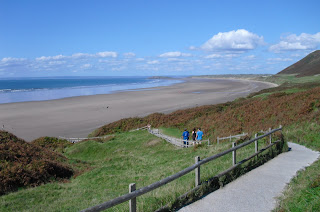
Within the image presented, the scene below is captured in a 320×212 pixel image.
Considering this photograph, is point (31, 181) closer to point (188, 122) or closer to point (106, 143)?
point (106, 143)

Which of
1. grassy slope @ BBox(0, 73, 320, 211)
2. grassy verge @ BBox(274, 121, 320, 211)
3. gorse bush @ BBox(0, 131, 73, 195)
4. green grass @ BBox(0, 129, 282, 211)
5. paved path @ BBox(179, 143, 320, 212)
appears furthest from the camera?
gorse bush @ BBox(0, 131, 73, 195)

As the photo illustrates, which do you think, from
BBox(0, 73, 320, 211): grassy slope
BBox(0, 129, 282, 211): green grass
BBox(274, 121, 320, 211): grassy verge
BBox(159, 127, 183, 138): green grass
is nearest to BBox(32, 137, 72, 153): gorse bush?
BBox(0, 73, 320, 211): grassy slope

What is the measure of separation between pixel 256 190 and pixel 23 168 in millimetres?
10874

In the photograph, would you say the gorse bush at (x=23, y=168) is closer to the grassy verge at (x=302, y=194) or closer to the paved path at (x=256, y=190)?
the paved path at (x=256, y=190)

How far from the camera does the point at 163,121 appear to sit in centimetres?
3388

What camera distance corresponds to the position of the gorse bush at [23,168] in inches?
512

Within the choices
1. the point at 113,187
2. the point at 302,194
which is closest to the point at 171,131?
the point at 113,187

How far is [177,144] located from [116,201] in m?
18.2

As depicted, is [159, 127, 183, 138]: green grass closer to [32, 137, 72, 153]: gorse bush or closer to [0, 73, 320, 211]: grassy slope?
[0, 73, 320, 211]: grassy slope

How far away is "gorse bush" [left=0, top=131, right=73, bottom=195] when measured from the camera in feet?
42.6

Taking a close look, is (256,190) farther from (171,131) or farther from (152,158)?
(171,131)

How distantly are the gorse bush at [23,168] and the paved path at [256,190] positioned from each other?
913 centimetres

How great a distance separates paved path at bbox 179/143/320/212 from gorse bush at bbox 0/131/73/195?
30.0ft

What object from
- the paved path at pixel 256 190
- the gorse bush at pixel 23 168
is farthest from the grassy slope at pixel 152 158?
the gorse bush at pixel 23 168
